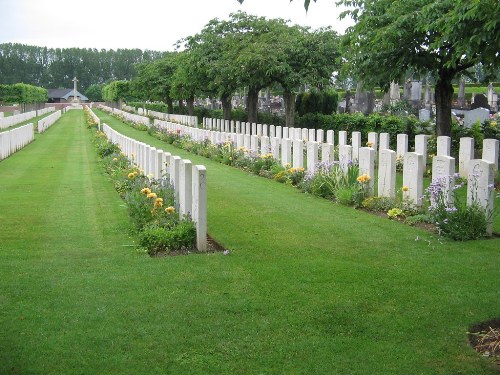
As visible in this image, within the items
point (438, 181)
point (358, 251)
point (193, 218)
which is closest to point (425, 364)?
point (358, 251)

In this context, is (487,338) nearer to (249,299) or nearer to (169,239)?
(249,299)

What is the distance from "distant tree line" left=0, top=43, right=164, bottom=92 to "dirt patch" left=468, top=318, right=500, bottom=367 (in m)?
135

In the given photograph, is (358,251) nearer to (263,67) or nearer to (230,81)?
(263,67)

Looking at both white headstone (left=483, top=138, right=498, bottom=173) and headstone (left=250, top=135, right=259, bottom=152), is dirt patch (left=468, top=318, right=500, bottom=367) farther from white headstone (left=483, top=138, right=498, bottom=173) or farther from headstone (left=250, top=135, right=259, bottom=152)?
headstone (left=250, top=135, right=259, bottom=152)

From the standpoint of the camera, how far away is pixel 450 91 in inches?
539

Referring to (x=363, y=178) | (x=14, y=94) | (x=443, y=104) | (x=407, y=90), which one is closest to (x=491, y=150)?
(x=363, y=178)

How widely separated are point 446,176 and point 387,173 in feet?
4.85

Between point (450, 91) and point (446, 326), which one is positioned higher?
point (450, 91)

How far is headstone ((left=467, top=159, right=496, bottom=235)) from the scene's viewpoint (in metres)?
6.94

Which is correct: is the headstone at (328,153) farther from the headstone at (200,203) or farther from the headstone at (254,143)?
the headstone at (200,203)

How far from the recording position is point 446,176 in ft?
24.3

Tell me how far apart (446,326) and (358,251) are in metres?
2.11

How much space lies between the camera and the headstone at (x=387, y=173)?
344 inches

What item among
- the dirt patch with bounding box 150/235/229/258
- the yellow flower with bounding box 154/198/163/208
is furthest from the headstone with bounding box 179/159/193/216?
the dirt patch with bounding box 150/235/229/258
